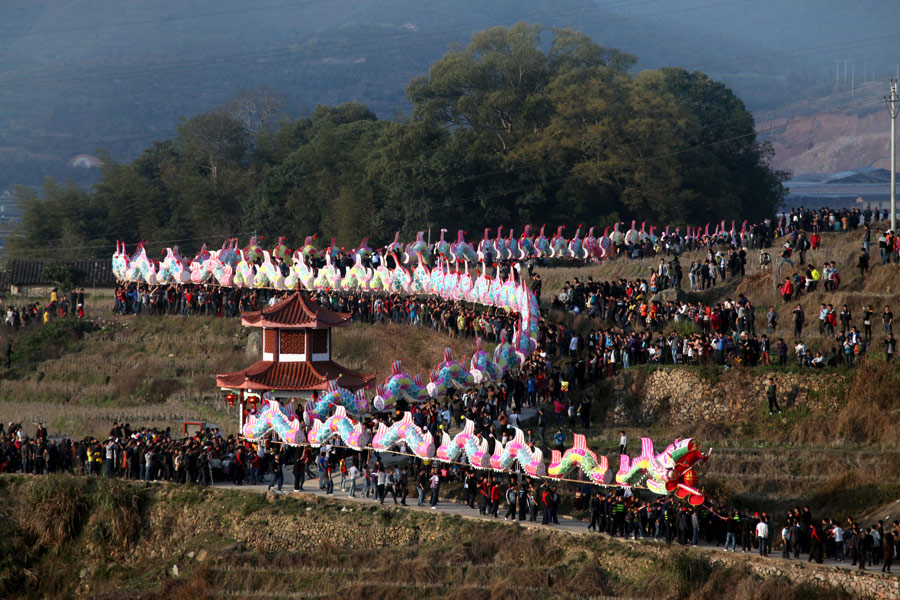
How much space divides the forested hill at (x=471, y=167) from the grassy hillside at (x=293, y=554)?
145 ft

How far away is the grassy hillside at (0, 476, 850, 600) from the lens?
26156 millimetres

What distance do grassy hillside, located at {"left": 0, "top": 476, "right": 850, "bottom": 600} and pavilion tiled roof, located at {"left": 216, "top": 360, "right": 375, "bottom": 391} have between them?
489cm

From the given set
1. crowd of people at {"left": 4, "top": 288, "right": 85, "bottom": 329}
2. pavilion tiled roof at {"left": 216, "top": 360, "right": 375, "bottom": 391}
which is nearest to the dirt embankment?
crowd of people at {"left": 4, "top": 288, "right": 85, "bottom": 329}

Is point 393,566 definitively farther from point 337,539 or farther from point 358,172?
point 358,172

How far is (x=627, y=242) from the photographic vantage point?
5647 cm

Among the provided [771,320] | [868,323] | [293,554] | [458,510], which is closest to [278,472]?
[293,554]

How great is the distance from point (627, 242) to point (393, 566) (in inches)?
1230

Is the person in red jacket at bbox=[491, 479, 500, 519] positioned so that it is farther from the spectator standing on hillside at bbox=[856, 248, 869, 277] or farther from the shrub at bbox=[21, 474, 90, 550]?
the spectator standing on hillside at bbox=[856, 248, 869, 277]

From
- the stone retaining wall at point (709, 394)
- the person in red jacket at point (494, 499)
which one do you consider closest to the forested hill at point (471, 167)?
→ the stone retaining wall at point (709, 394)

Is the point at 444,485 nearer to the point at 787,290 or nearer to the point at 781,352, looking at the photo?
the point at 781,352

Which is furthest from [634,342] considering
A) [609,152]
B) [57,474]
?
[609,152]

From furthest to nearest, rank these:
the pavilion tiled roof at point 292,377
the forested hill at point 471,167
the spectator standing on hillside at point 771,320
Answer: the forested hill at point 471,167, the spectator standing on hillside at point 771,320, the pavilion tiled roof at point 292,377

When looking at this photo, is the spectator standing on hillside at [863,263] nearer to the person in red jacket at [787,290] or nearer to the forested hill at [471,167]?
the person in red jacket at [787,290]

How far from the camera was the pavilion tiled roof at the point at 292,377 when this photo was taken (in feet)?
120
